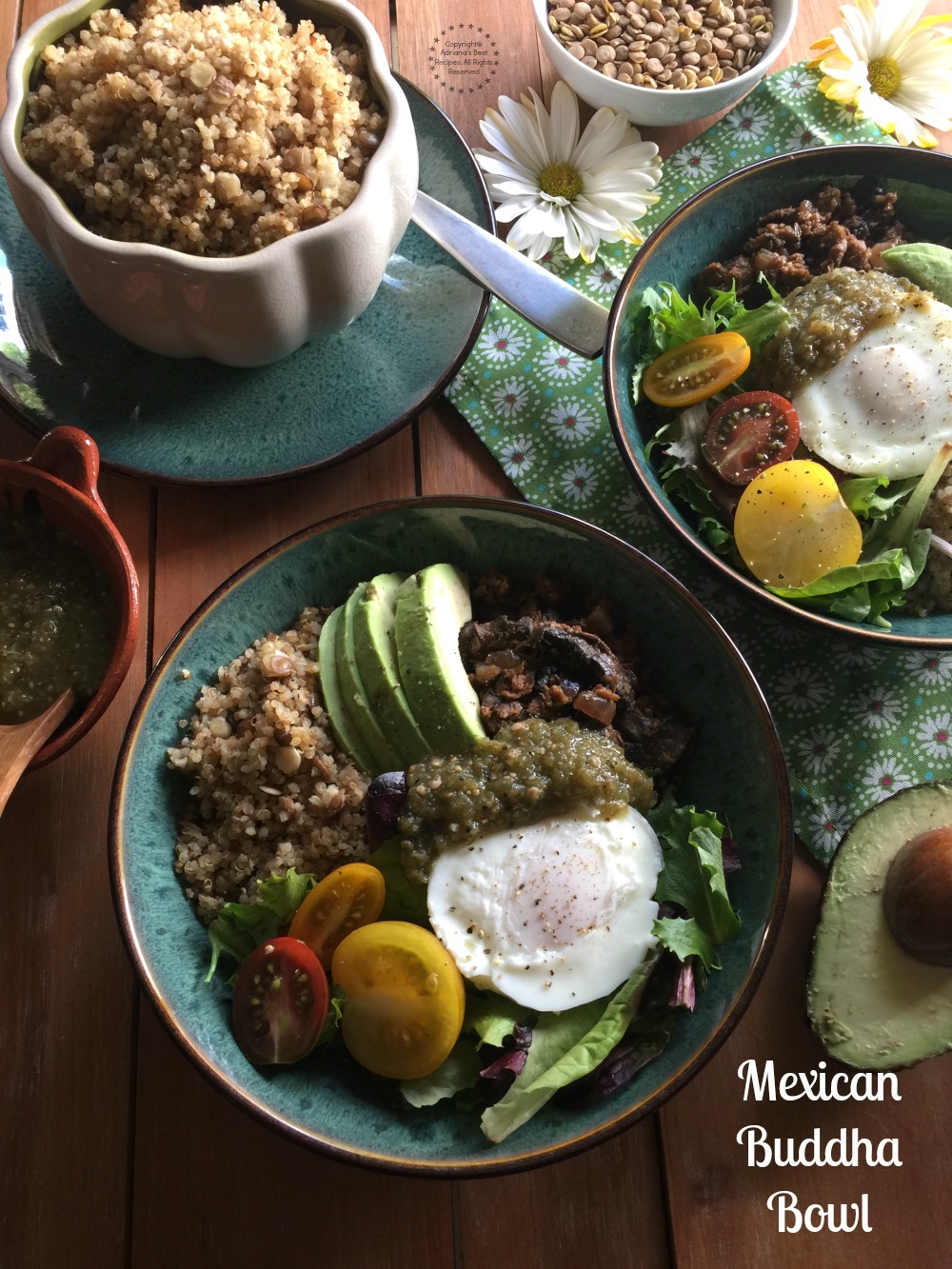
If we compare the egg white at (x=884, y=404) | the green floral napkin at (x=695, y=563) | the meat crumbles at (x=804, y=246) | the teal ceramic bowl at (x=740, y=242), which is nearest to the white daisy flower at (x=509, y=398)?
the green floral napkin at (x=695, y=563)

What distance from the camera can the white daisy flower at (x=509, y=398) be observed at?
2.32 meters

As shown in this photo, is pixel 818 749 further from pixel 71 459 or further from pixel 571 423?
pixel 71 459

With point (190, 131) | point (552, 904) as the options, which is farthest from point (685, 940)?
point (190, 131)

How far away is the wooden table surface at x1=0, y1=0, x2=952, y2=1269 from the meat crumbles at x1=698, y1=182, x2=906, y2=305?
1.33 meters

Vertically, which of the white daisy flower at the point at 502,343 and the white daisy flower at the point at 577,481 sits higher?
the white daisy flower at the point at 502,343

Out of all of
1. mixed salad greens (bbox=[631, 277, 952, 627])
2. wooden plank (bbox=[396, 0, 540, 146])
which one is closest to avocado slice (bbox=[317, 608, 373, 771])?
mixed salad greens (bbox=[631, 277, 952, 627])

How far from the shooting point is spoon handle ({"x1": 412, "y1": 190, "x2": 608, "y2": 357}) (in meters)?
2.21

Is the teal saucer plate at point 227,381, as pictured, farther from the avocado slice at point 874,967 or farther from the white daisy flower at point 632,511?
the avocado slice at point 874,967

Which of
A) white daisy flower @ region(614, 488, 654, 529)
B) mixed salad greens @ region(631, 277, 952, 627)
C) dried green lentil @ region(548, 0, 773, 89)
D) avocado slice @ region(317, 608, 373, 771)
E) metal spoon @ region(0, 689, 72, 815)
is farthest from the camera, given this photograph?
dried green lentil @ region(548, 0, 773, 89)

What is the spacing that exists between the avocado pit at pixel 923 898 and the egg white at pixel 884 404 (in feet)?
2.68

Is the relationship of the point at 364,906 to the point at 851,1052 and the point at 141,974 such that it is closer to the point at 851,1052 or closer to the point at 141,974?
the point at 141,974

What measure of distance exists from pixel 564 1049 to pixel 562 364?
148 cm

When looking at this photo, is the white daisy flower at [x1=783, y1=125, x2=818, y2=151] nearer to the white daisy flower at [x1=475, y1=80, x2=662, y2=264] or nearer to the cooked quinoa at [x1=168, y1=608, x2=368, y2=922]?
the white daisy flower at [x1=475, y1=80, x2=662, y2=264]

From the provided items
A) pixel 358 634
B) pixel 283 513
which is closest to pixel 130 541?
pixel 283 513
